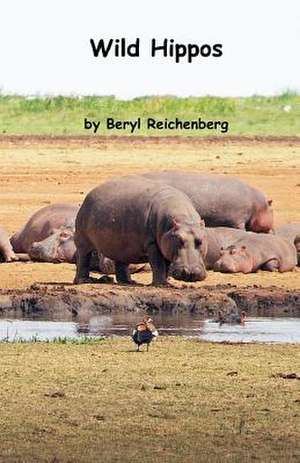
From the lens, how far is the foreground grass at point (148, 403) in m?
9.01

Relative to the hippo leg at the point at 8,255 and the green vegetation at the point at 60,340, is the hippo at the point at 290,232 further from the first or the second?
the green vegetation at the point at 60,340

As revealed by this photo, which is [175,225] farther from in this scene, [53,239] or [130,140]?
[130,140]

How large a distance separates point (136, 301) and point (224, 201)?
5.87m

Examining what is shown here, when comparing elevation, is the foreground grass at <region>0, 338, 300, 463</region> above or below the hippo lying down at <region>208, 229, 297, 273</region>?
above

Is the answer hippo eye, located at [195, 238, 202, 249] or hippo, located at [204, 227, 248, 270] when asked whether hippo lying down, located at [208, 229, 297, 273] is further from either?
hippo eye, located at [195, 238, 202, 249]

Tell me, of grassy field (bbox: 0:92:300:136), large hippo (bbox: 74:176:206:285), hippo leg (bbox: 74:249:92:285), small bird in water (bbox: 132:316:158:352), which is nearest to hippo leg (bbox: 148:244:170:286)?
large hippo (bbox: 74:176:206:285)

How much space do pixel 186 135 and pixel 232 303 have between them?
25.7 meters

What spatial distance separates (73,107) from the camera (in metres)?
45.9

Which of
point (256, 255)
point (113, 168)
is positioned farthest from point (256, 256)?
point (113, 168)

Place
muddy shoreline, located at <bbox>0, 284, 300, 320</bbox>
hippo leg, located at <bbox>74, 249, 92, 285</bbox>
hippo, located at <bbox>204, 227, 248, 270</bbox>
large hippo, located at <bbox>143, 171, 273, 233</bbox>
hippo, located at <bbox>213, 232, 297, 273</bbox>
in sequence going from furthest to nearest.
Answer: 1. large hippo, located at <bbox>143, 171, 273, 233</bbox>
2. hippo, located at <bbox>204, 227, 248, 270</bbox>
3. hippo, located at <bbox>213, 232, 297, 273</bbox>
4. hippo leg, located at <bbox>74, 249, 92, 285</bbox>
5. muddy shoreline, located at <bbox>0, 284, 300, 320</bbox>

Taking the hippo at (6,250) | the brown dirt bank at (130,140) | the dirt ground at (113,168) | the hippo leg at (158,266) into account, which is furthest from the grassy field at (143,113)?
the hippo leg at (158,266)

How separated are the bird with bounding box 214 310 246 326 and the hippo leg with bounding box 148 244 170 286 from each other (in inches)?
76.3

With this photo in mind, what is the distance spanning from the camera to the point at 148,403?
34.2 ft

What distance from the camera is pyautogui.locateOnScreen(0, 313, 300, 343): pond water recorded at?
14281mm
